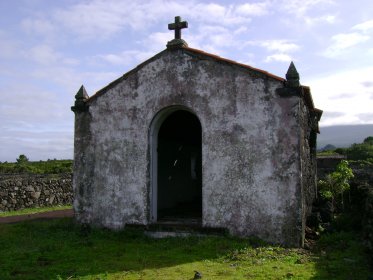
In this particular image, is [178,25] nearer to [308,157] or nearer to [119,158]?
[119,158]

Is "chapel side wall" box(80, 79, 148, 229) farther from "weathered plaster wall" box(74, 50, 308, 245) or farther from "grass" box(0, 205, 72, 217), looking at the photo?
"grass" box(0, 205, 72, 217)

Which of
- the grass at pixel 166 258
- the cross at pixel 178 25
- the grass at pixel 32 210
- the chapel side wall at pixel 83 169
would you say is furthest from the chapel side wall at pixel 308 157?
the grass at pixel 32 210

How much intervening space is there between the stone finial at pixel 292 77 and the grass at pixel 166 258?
3625mm

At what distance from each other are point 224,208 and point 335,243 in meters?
2.62

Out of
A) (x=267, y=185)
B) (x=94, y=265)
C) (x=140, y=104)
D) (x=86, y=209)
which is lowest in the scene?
(x=94, y=265)

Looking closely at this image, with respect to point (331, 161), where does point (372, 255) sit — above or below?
below

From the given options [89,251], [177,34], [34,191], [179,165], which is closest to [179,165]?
[179,165]

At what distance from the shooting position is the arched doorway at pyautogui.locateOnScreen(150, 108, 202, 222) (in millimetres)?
14242

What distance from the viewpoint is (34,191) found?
18.9 m

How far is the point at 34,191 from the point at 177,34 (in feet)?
37.1

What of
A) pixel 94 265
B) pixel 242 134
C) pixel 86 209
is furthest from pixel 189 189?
pixel 94 265

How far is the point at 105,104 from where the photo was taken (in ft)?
38.2

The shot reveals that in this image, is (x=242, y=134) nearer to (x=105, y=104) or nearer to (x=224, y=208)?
(x=224, y=208)

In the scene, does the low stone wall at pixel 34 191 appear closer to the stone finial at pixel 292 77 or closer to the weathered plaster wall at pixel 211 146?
the weathered plaster wall at pixel 211 146
